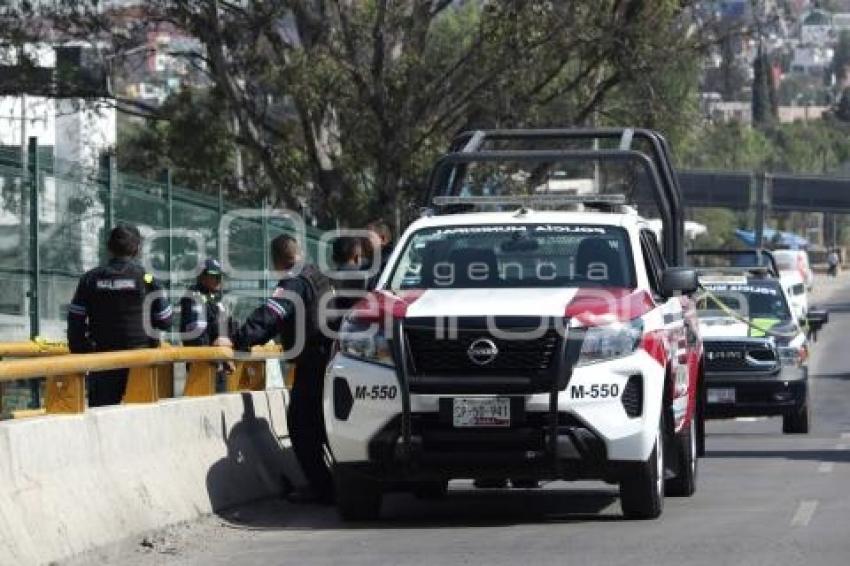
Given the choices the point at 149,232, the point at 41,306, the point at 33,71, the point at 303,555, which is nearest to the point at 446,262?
the point at 303,555

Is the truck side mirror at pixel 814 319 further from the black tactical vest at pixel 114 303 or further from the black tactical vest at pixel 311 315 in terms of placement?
the black tactical vest at pixel 114 303

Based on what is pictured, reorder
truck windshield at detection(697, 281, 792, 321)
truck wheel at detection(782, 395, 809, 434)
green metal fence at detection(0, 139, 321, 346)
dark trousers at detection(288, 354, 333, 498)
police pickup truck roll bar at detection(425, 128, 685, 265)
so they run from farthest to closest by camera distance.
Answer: truck windshield at detection(697, 281, 792, 321), truck wheel at detection(782, 395, 809, 434), green metal fence at detection(0, 139, 321, 346), police pickup truck roll bar at detection(425, 128, 685, 265), dark trousers at detection(288, 354, 333, 498)

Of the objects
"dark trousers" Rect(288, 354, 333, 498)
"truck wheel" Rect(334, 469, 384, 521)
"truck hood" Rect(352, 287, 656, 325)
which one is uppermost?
"truck hood" Rect(352, 287, 656, 325)

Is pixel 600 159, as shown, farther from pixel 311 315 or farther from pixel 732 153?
pixel 732 153

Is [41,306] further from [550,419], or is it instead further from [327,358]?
[550,419]

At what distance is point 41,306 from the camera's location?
1812 centimetres

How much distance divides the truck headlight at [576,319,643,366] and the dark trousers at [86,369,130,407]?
3.64 metres

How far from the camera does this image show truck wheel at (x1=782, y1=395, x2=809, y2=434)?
2373cm

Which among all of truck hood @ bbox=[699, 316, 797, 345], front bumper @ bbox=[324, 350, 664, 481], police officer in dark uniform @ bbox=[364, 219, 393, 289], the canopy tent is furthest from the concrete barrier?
the canopy tent

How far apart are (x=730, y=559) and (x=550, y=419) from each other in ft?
5.87

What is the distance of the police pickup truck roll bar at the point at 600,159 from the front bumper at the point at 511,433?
133 inches

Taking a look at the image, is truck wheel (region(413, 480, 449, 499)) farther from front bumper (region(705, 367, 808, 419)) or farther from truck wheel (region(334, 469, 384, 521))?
front bumper (region(705, 367, 808, 419))

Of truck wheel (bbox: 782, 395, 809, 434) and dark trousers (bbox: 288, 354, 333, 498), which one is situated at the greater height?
dark trousers (bbox: 288, 354, 333, 498)

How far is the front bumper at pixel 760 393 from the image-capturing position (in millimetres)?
23438
